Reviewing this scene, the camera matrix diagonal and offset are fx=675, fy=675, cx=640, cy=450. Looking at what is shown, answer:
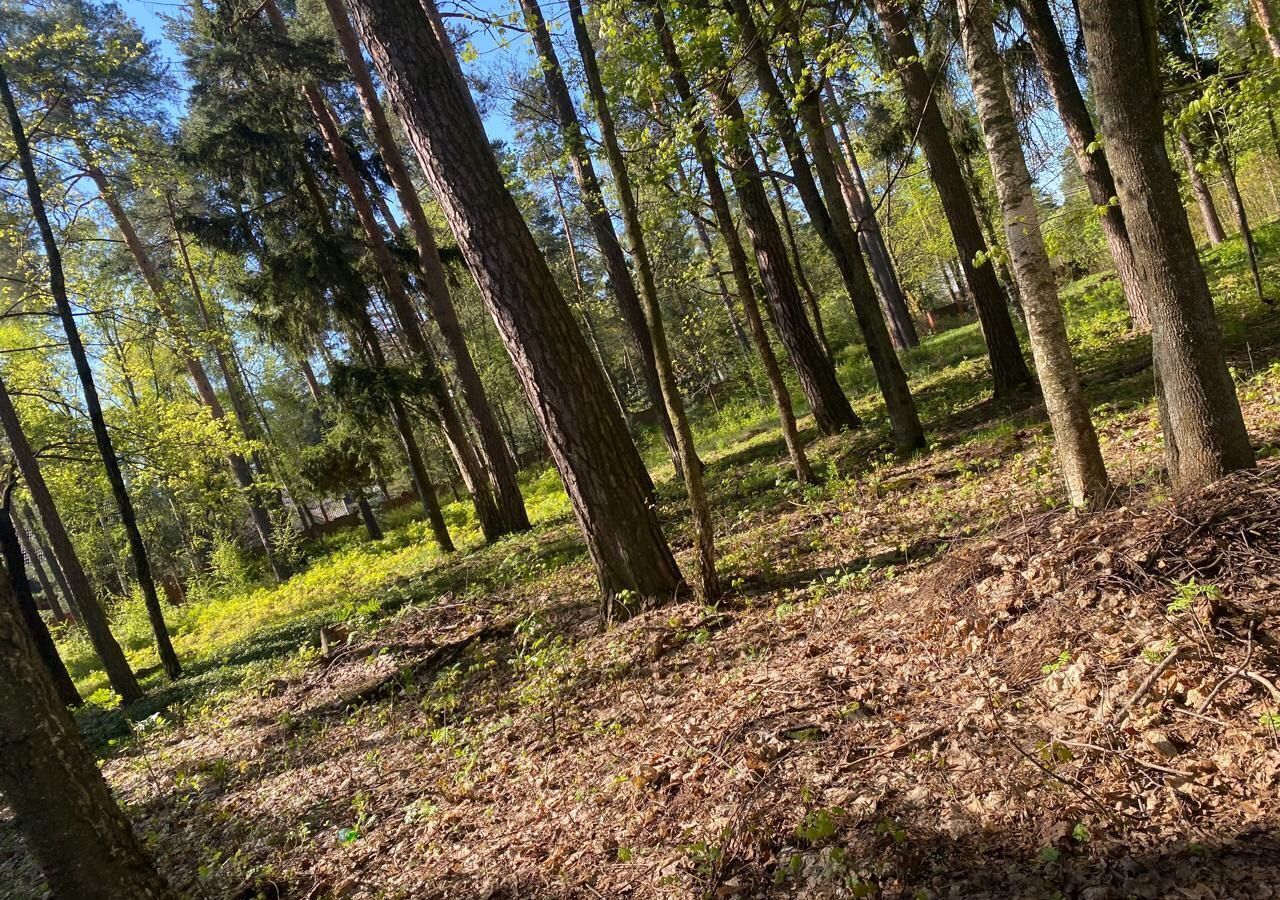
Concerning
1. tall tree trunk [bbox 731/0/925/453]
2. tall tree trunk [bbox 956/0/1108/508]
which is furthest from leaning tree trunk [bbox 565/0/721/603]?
tall tree trunk [bbox 956/0/1108/508]

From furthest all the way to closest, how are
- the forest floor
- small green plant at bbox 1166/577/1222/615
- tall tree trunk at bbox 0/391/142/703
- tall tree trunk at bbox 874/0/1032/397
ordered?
tall tree trunk at bbox 0/391/142/703 < tall tree trunk at bbox 874/0/1032/397 < small green plant at bbox 1166/577/1222/615 < the forest floor

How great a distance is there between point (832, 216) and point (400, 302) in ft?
27.5

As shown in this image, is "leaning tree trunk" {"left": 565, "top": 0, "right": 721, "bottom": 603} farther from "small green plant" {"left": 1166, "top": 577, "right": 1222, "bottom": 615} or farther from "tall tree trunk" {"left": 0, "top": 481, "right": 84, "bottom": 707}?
"tall tree trunk" {"left": 0, "top": 481, "right": 84, "bottom": 707}

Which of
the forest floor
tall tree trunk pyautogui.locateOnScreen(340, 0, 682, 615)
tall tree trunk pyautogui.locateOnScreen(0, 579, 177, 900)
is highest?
tall tree trunk pyautogui.locateOnScreen(340, 0, 682, 615)

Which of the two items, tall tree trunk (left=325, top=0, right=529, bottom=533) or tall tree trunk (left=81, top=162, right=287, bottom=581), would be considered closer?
tall tree trunk (left=325, top=0, right=529, bottom=533)

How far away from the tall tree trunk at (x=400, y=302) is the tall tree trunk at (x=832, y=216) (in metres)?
7.39

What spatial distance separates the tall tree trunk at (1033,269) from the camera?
12.7ft

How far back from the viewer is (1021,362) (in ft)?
28.8

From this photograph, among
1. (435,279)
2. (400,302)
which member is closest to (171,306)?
(400,302)

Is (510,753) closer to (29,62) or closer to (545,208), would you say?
(29,62)

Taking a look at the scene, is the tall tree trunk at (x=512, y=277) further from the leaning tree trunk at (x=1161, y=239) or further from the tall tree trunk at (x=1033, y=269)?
the leaning tree trunk at (x=1161, y=239)

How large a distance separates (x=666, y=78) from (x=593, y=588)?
4.91 m

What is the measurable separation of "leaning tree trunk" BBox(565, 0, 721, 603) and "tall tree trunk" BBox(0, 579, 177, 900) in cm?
359

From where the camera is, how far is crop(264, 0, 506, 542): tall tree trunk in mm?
12305
